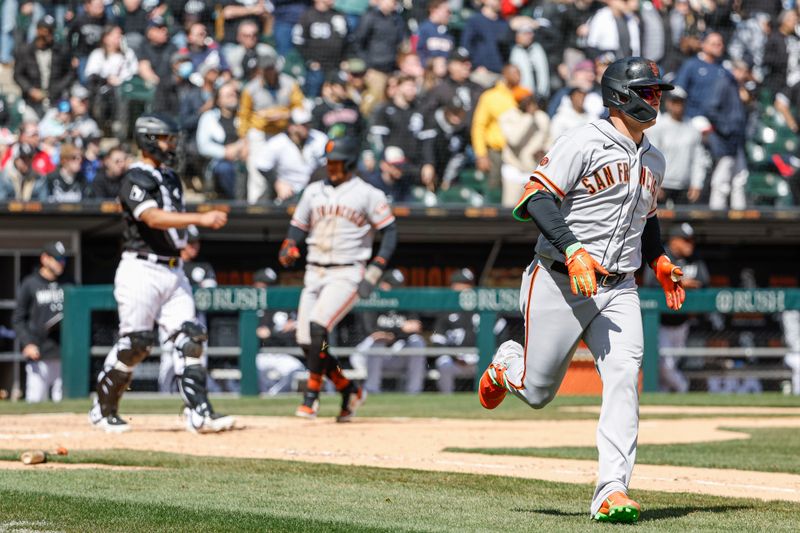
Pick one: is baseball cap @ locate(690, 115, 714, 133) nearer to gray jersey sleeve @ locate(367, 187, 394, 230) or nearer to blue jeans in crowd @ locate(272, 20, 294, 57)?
blue jeans in crowd @ locate(272, 20, 294, 57)

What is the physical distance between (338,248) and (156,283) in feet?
6.11

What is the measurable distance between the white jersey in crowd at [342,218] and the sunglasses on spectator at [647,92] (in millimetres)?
4945

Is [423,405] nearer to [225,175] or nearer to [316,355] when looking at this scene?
[316,355]

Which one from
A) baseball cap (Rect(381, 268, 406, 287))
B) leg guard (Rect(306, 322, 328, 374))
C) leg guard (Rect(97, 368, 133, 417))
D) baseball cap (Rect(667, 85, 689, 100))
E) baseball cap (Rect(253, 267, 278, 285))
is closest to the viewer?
leg guard (Rect(97, 368, 133, 417))

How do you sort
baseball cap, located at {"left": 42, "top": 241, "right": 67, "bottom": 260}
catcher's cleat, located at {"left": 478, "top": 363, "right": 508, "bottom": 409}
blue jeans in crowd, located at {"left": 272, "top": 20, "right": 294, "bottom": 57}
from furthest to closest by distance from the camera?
1. blue jeans in crowd, located at {"left": 272, "top": 20, "right": 294, "bottom": 57}
2. baseball cap, located at {"left": 42, "top": 241, "right": 67, "bottom": 260}
3. catcher's cleat, located at {"left": 478, "top": 363, "right": 508, "bottom": 409}

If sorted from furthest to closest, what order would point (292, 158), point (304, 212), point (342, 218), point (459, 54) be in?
point (459, 54), point (292, 158), point (304, 212), point (342, 218)

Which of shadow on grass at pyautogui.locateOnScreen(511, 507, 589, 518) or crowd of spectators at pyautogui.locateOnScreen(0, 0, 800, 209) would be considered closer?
shadow on grass at pyautogui.locateOnScreen(511, 507, 589, 518)

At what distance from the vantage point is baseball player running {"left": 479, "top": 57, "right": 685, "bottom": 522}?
5184 millimetres

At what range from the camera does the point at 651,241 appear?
19.1ft

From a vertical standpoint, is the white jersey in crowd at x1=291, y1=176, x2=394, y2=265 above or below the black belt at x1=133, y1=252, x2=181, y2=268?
above

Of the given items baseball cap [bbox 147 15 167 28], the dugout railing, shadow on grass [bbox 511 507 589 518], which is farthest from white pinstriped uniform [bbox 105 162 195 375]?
baseball cap [bbox 147 15 167 28]

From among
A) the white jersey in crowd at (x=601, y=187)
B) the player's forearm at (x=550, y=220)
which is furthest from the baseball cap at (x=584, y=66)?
the player's forearm at (x=550, y=220)

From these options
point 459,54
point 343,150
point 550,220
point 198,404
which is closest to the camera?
point 550,220

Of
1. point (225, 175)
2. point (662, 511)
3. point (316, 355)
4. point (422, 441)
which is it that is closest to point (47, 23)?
point (225, 175)
